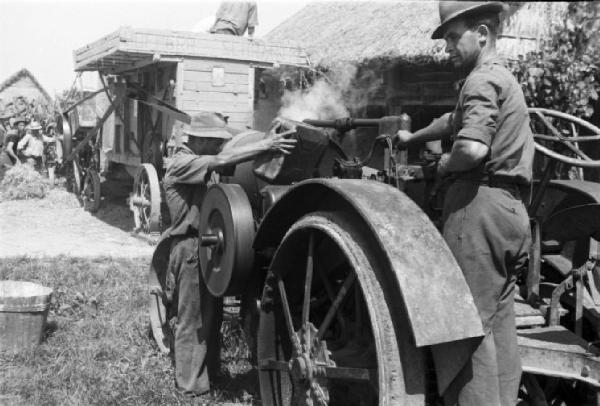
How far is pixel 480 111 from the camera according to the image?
8.66ft

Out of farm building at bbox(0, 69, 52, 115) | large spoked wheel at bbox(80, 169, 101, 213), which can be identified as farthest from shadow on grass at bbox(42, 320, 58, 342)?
farm building at bbox(0, 69, 52, 115)

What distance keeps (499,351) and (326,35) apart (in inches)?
376

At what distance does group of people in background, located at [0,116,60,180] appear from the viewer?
1762 centimetres

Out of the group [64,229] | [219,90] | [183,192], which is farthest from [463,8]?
[64,229]

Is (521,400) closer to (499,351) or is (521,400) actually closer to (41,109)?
(499,351)

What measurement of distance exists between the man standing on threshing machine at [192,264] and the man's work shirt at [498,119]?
2030mm

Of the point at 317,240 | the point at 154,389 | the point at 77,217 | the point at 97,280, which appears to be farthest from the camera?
the point at 77,217

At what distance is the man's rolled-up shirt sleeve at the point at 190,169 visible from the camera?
4379 mm

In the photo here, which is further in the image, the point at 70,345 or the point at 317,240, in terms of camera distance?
the point at 70,345

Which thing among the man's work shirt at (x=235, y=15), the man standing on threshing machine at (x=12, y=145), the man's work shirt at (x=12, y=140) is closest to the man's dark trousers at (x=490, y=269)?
the man's work shirt at (x=235, y=15)

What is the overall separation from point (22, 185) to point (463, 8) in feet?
47.8

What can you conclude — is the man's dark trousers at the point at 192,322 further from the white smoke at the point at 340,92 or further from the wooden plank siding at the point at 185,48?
the wooden plank siding at the point at 185,48

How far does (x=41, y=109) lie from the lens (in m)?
25.0

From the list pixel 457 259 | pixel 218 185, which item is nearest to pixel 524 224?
pixel 457 259
